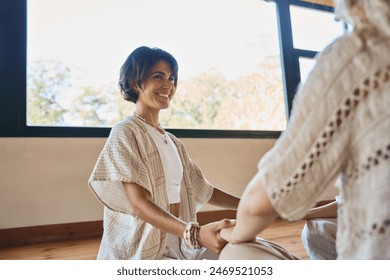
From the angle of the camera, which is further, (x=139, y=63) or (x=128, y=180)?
(x=139, y=63)

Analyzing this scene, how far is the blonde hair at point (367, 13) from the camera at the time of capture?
1.06ft

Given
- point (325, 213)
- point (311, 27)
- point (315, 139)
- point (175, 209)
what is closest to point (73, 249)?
point (175, 209)

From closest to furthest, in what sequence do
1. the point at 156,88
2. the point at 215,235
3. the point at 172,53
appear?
the point at 215,235 < the point at 156,88 < the point at 172,53

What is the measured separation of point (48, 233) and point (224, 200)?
1424mm

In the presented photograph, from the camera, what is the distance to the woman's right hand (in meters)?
0.67

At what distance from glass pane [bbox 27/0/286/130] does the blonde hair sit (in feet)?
6.85

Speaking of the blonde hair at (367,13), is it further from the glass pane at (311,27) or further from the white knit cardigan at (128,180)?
the glass pane at (311,27)

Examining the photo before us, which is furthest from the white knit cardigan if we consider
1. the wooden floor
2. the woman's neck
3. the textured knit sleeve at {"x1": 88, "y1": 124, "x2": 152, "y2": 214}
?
the wooden floor

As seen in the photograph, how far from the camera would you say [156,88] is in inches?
41.3

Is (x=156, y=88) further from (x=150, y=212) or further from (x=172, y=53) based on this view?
(x=172, y=53)

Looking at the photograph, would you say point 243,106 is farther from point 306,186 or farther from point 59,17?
point 306,186
